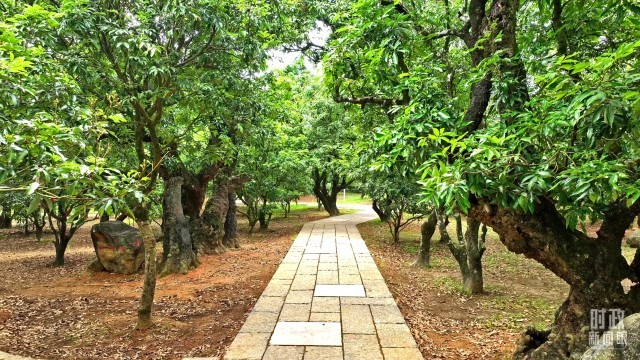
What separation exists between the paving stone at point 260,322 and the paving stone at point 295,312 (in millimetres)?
97

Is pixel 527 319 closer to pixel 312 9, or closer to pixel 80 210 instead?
pixel 80 210

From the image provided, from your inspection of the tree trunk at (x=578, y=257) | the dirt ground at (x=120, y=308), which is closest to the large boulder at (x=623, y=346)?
the tree trunk at (x=578, y=257)

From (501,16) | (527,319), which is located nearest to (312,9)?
(501,16)

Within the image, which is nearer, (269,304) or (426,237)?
(269,304)

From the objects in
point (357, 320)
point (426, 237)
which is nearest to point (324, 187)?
point (426, 237)

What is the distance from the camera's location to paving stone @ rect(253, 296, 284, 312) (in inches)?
181

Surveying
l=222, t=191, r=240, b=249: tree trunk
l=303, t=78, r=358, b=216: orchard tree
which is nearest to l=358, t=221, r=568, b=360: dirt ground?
l=222, t=191, r=240, b=249: tree trunk

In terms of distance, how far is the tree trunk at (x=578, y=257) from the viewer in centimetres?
271

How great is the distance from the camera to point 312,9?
8688 mm

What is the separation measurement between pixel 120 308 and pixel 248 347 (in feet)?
9.52

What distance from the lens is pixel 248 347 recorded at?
348 centimetres

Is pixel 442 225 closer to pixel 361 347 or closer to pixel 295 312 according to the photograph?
pixel 295 312

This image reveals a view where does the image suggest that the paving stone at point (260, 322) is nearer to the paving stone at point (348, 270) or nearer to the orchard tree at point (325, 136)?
the paving stone at point (348, 270)

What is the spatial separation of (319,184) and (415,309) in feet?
46.1
